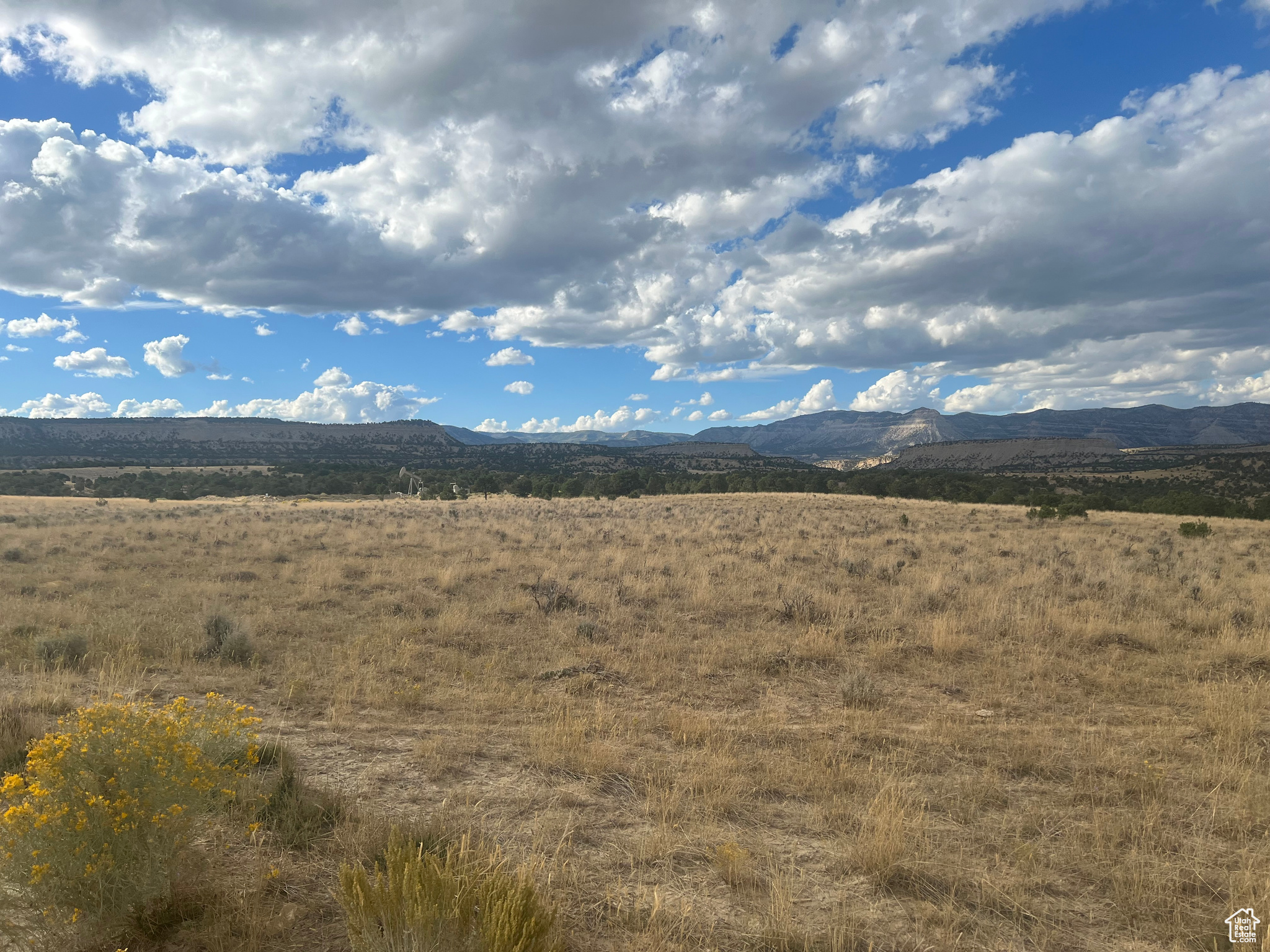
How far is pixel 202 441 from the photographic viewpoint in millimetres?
139000

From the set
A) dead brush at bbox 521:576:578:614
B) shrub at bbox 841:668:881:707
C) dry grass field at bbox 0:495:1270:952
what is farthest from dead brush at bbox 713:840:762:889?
dead brush at bbox 521:576:578:614

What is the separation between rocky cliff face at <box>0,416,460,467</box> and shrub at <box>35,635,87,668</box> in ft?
385

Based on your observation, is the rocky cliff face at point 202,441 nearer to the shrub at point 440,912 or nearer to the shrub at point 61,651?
the shrub at point 61,651

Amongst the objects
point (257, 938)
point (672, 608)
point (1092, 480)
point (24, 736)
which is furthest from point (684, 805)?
point (1092, 480)

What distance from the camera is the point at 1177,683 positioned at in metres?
8.02

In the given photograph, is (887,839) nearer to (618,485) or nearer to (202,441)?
(618,485)

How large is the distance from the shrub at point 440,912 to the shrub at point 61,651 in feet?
24.2

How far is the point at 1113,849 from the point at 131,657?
10.5m

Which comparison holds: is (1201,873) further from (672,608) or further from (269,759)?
(672,608)

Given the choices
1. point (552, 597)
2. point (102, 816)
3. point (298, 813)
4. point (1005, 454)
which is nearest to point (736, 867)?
point (298, 813)

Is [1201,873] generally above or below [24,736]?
below

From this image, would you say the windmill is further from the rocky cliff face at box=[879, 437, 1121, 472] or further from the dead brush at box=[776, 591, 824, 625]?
the rocky cliff face at box=[879, 437, 1121, 472]

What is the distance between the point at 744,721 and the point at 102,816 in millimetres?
5364

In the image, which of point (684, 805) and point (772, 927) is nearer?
point (772, 927)
